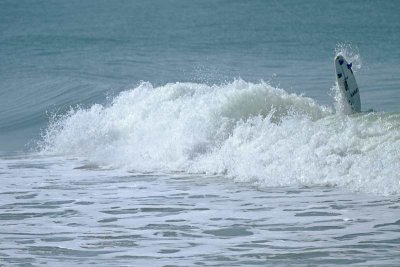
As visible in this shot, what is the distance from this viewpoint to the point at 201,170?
15.6 metres

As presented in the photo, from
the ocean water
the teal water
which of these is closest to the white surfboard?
the ocean water

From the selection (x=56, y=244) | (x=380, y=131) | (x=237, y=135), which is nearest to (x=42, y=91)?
(x=237, y=135)

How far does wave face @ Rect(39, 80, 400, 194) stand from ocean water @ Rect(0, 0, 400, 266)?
0.03 meters

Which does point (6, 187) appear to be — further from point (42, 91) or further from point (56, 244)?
point (42, 91)

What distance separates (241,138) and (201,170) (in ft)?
3.42

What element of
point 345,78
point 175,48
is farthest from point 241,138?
point 175,48

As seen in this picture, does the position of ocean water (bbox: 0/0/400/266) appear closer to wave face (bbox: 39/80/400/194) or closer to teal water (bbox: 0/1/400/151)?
wave face (bbox: 39/80/400/194)

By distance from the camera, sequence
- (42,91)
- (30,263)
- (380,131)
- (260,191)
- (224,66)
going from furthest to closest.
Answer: (224,66) < (42,91) < (380,131) < (260,191) < (30,263)

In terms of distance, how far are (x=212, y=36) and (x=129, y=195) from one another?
44.3 m

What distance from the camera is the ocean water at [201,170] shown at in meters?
9.77

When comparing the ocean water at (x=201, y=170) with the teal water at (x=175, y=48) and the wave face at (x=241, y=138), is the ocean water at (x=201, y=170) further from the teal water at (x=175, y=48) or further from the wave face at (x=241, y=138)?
the teal water at (x=175, y=48)

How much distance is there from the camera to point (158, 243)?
998 cm

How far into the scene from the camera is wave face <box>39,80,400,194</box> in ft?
43.8

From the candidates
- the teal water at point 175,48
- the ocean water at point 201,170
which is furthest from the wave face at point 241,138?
the teal water at point 175,48
